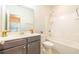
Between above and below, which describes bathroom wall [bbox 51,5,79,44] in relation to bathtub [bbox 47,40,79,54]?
above

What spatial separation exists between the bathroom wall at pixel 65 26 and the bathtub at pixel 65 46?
0.04 m

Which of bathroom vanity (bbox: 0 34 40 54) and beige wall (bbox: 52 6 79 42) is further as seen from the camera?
beige wall (bbox: 52 6 79 42)

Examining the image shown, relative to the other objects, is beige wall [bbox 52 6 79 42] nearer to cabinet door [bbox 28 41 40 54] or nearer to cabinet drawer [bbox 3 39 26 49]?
cabinet door [bbox 28 41 40 54]

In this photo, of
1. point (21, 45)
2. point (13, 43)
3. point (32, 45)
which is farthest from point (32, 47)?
point (13, 43)

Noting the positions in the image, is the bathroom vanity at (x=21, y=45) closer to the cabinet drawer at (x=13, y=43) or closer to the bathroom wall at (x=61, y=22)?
the cabinet drawer at (x=13, y=43)

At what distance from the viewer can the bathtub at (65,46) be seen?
4.39ft

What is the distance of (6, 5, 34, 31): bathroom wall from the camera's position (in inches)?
50.7

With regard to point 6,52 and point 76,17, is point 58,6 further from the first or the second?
point 6,52

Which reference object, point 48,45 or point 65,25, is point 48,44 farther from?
point 65,25

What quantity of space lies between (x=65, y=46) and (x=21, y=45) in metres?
0.61

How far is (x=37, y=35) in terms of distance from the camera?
1.38 metres

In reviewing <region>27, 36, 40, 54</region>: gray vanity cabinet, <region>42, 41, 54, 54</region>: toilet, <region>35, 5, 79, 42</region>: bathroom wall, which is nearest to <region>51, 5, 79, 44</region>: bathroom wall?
<region>35, 5, 79, 42</region>: bathroom wall

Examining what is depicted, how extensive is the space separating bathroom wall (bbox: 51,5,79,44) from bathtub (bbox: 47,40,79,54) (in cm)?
4
